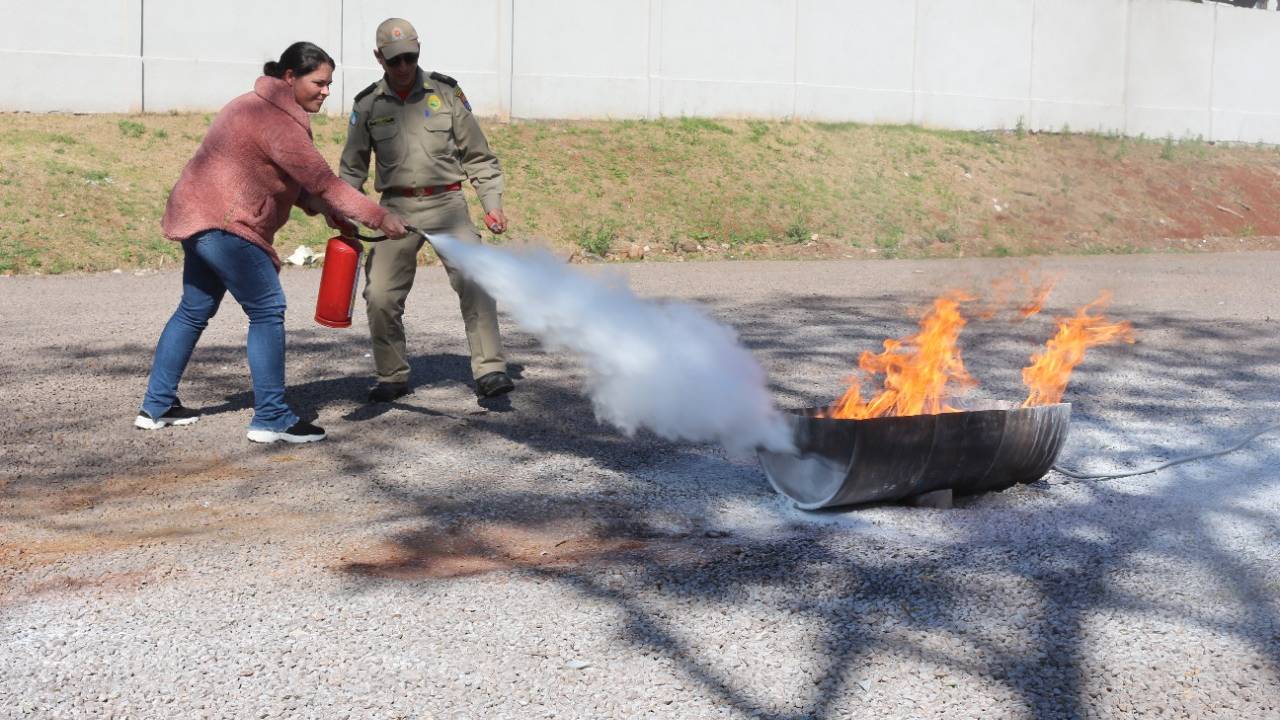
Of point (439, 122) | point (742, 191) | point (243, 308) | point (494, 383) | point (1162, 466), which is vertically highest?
point (439, 122)

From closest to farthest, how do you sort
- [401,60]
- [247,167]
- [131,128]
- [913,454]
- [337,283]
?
[913,454] → [247,167] → [337,283] → [401,60] → [131,128]

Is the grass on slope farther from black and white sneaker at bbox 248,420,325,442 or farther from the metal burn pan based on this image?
the metal burn pan

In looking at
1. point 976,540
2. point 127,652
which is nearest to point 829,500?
point 976,540

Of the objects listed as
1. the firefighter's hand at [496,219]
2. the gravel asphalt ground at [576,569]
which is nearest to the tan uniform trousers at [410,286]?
the firefighter's hand at [496,219]

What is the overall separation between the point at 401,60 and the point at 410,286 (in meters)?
1.23

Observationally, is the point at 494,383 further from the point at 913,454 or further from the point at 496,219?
the point at 913,454

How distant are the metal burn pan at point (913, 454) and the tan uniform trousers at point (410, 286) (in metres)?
2.34

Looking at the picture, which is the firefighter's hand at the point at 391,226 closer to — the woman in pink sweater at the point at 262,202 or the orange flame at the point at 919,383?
the woman in pink sweater at the point at 262,202

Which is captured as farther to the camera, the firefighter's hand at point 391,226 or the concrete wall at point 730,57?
the concrete wall at point 730,57

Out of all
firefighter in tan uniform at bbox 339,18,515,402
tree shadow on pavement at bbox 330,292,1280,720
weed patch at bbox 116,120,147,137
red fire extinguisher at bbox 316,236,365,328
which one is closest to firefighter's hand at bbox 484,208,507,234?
firefighter in tan uniform at bbox 339,18,515,402

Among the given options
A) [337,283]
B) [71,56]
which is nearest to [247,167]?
[337,283]

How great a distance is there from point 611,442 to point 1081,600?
280 cm

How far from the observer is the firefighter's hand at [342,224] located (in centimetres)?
633

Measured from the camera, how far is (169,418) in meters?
6.52
